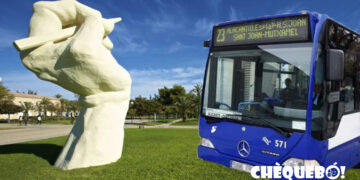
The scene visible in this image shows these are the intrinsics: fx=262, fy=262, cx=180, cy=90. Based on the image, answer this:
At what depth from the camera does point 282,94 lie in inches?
180

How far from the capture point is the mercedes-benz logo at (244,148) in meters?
4.88

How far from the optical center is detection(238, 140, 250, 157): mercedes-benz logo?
192 inches

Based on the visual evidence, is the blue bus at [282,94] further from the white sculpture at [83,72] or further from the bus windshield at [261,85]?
A: the white sculpture at [83,72]

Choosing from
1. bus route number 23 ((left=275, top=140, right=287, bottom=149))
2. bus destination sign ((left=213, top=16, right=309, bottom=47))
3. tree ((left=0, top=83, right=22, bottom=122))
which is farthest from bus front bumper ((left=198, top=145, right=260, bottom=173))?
tree ((left=0, top=83, right=22, bottom=122))

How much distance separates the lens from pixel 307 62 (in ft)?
14.3

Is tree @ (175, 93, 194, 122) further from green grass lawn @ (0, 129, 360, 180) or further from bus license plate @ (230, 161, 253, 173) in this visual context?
bus license plate @ (230, 161, 253, 173)

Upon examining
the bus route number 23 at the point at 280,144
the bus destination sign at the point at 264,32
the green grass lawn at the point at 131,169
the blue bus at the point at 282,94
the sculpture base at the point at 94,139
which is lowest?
the green grass lawn at the point at 131,169

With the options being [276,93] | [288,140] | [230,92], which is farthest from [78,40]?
[288,140]

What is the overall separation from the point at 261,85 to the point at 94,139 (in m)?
5.09

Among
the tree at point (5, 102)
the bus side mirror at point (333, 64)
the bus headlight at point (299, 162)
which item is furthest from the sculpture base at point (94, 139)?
the tree at point (5, 102)

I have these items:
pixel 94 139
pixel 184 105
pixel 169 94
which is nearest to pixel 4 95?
pixel 184 105

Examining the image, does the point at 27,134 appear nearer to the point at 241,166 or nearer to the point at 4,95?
the point at 241,166

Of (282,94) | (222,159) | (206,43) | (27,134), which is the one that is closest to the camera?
(282,94)

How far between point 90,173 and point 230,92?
14.2 feet
